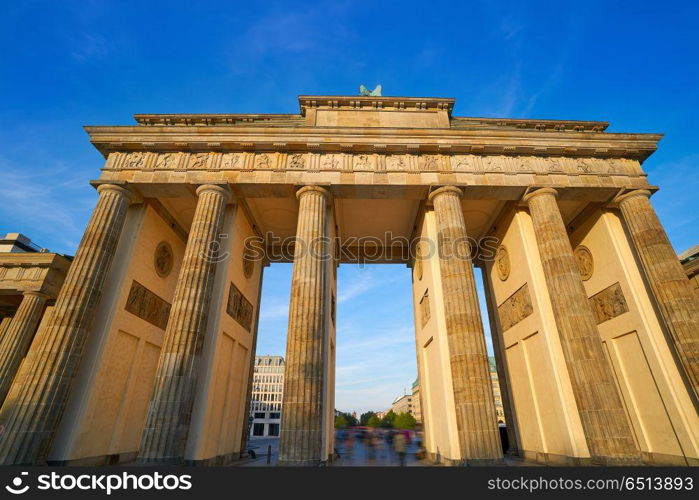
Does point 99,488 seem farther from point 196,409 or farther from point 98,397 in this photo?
point 98,397

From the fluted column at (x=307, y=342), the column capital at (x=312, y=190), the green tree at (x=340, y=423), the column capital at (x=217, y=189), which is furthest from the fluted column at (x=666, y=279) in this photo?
the green tree at (x=340, y=423)

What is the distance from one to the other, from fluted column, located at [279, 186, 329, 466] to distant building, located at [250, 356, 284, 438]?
72.0m

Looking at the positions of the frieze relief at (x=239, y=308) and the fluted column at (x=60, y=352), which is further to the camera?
the frieze relief at (x=239, y=308)

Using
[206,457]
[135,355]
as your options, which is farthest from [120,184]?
[206,457]

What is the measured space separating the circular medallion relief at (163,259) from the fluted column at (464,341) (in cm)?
1275

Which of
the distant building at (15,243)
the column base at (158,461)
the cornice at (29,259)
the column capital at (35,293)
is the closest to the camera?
the column base at (158,461)

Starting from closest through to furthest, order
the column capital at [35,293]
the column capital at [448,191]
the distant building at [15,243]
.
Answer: the column capital at [448,191] < the column capital at [35,293] < the distant building at [15,243]

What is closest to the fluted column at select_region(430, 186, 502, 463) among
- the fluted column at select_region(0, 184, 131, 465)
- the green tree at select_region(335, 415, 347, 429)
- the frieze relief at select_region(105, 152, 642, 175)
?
the frieze relief at select_region(105, 152, 642, 175)

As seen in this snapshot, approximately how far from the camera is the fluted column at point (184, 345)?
9.93 metres

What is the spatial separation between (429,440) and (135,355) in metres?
13.1

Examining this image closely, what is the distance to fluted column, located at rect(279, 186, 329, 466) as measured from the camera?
1000 centimetres

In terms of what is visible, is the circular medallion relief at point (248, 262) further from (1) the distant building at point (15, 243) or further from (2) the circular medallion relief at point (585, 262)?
(1) the distant building at point (15, 243)

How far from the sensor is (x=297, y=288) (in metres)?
12.1

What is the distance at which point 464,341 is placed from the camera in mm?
11469
